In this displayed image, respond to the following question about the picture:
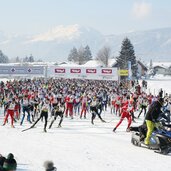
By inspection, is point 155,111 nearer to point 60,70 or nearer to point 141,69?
point 60,70

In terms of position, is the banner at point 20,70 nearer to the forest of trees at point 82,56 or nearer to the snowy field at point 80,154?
the snowy field at point 80,154

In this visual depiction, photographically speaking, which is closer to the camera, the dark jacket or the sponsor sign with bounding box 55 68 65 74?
the dark jacket

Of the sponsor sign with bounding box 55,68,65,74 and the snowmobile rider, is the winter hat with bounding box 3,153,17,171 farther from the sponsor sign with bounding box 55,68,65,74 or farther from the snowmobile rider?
the sponsor sign with bounding box 55,68,65,74

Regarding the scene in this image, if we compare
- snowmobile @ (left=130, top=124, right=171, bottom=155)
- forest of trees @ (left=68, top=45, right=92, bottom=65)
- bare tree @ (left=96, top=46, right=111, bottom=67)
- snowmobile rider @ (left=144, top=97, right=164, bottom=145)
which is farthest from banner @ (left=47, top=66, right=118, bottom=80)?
forest of trees @ (left=68, top=45, right=92, bottom=65)

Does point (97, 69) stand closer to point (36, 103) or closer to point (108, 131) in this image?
point (36, 103)

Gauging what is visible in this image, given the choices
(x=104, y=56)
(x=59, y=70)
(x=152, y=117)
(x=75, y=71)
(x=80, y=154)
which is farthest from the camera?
(x=104, y=56)

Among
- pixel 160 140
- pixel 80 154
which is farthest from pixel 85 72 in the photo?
pixel 80 154

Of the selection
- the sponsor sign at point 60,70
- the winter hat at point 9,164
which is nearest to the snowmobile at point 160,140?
the winter hat at point 9,164

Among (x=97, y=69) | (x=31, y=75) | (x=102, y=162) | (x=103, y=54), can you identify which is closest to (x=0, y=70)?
(x=31, y=75)

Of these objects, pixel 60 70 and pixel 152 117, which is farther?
pixel 60 70

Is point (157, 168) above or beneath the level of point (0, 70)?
beneath

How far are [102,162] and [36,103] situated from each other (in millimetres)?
14508

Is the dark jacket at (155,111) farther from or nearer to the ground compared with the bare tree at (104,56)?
nearer to the ground

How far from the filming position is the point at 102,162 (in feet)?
36.8
